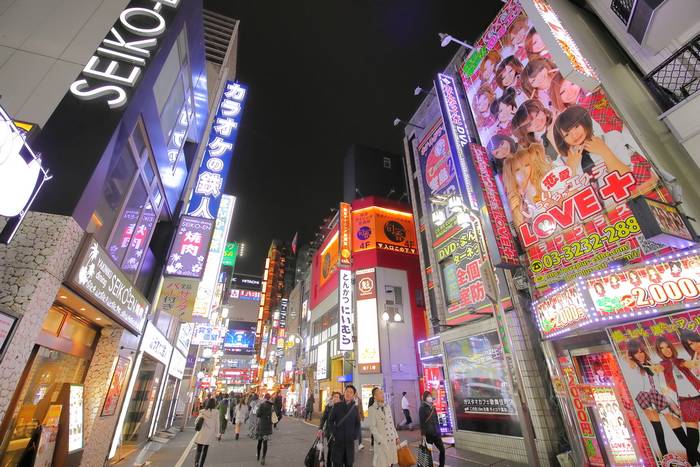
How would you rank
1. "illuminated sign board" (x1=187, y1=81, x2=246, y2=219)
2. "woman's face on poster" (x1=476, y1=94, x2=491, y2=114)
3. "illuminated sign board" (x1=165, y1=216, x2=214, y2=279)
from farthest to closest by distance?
"woman's face on poster" (x1=476, y1=94, x2=491, y2=114)
"illuminated sign board" (x1=187, y1=81, x2=246, y2=219)
"illuminated sign board" (x1=165, y1=216, x2=214, y2=279)

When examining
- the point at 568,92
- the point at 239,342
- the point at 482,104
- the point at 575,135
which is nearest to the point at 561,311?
the point at 575,135

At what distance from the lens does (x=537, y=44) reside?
1043 centimetres

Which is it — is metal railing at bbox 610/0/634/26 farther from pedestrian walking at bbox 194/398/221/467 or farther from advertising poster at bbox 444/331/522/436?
pedestrian walking at bbox 194/398/221/467

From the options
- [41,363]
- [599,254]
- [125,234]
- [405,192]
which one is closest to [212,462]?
[41,363]

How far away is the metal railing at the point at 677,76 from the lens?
7.45 meters

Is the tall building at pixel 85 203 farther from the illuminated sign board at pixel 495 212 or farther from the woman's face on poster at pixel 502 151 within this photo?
the woman's face on poster at pixel 502 151

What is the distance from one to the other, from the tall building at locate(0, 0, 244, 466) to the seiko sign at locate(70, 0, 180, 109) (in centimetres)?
2

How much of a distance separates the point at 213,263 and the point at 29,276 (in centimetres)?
1252

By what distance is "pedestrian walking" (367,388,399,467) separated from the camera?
19.0 ft

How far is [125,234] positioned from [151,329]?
15.0 ft

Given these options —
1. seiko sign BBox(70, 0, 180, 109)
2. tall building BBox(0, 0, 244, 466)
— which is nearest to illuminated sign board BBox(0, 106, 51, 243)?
tall building BBox(0, 0, 244, 466)

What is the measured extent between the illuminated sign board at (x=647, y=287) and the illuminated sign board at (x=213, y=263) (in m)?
13.7

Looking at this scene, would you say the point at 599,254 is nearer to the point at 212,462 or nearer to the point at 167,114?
the point at 212,462

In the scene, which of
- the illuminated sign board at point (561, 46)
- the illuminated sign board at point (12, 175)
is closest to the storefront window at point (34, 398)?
the illuminated sign board at point (12, 175)
